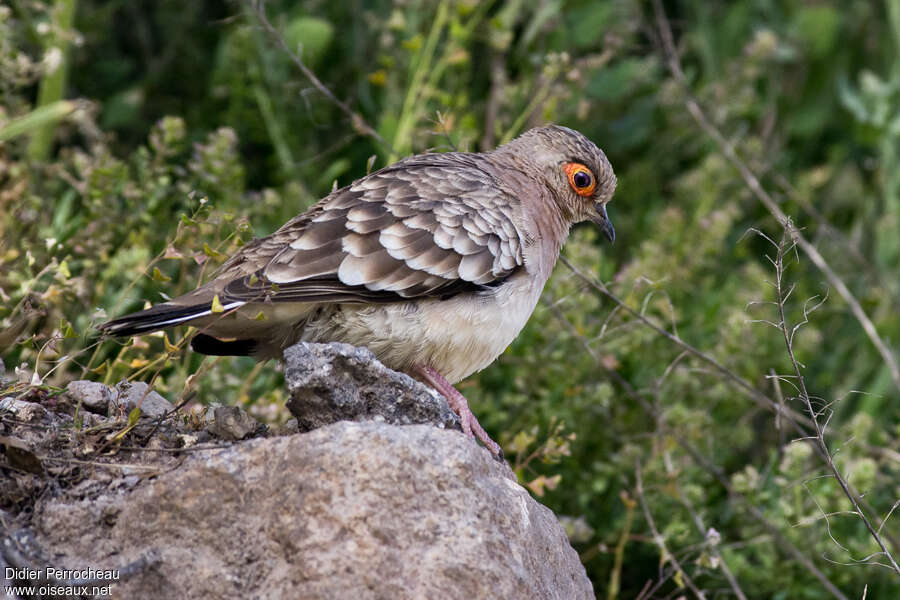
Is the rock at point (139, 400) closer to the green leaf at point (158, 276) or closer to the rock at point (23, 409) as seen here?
the rock at point (23, 409)

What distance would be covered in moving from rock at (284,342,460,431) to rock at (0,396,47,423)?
2.55ft

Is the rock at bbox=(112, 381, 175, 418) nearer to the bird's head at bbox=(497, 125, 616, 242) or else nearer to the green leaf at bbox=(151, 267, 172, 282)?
the green leaf at bbox=(151, 267, 172, 282)

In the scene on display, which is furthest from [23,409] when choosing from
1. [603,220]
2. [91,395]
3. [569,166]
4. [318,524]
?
[603,220]

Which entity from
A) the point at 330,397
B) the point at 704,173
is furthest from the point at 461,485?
the point at 704,173

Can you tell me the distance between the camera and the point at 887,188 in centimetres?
832

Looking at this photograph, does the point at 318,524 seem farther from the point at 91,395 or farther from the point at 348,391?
the point at 91,395

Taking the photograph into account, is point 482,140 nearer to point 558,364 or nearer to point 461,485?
point 558,364

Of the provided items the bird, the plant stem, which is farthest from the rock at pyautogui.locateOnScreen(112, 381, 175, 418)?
the plant stem

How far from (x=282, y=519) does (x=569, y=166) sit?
2.46m

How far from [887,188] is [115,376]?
601cm

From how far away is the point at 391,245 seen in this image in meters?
4.04

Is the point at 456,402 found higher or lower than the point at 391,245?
lower

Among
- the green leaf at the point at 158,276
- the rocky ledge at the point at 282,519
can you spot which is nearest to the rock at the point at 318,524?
the rocky ledge at the point at 282,519

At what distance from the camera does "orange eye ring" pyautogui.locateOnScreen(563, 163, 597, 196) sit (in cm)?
488
